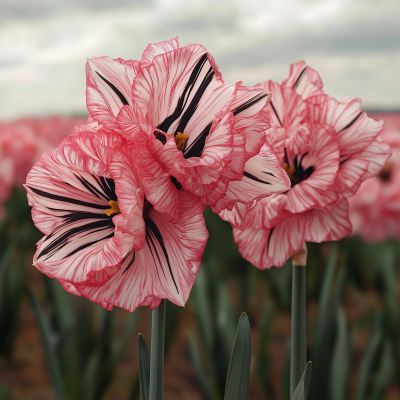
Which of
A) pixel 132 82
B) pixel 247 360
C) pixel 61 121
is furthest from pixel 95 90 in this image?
pixel 61 121

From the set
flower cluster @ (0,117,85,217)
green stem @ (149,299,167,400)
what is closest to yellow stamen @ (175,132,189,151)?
green stem @ (149,299,167,400)

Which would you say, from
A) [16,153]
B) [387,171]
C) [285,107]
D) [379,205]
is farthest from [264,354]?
[16,153]

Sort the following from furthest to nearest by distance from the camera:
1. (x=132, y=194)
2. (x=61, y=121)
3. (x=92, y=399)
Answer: (x=61, y=121), (x=92, y=399), (x=132, y=194)

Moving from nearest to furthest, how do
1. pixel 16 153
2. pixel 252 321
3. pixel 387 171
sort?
pixel 387 171
pixel 252 321
pixel 16 153

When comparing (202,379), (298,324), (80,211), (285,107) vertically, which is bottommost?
(202,379)

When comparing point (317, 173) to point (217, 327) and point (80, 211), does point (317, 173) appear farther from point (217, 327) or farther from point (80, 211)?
point (217, 327)

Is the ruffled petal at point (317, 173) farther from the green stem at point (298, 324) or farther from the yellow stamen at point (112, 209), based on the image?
the yellow stamen at point (112, 209)

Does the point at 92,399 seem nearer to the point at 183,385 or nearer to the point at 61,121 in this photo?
the point at 183,385

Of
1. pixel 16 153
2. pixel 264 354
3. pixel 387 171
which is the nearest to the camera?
pixel 264 354
